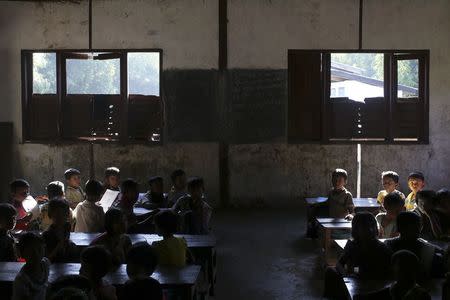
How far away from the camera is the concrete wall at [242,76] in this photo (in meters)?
9.95

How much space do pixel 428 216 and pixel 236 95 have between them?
502 centimetres

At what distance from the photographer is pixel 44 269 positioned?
12.4 feet

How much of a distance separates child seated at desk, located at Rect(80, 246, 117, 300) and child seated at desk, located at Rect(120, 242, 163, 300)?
0.09m

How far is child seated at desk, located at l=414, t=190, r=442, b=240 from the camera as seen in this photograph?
533 cm

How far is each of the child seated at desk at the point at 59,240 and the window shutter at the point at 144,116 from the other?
A: 5362 millimetres

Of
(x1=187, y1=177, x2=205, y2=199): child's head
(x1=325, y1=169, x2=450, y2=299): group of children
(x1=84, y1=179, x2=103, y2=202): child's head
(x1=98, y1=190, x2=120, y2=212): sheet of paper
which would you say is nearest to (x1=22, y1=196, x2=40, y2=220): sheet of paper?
(x1=84, y1=179, x2=103, y2=202): child's head

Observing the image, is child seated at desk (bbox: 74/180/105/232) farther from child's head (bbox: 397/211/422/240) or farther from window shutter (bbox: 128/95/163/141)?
window shutter (bbox: 128/95/163/141)

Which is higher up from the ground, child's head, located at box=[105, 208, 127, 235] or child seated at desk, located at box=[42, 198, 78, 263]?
child's head, located at box=[105, 208, 127, 235]

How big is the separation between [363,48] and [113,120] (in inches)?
153

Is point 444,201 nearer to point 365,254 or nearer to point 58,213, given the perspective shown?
point 365,254

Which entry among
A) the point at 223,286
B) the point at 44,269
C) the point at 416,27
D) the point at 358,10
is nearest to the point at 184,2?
the point at 358,10

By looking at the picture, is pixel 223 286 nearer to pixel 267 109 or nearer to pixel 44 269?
pixel 44 269

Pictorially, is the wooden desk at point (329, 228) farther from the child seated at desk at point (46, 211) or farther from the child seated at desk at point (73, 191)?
the child seated at desk at point (73, 191)

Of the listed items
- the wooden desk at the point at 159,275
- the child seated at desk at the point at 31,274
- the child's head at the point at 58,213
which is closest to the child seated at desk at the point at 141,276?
the wooden desk at the point at 159,275
